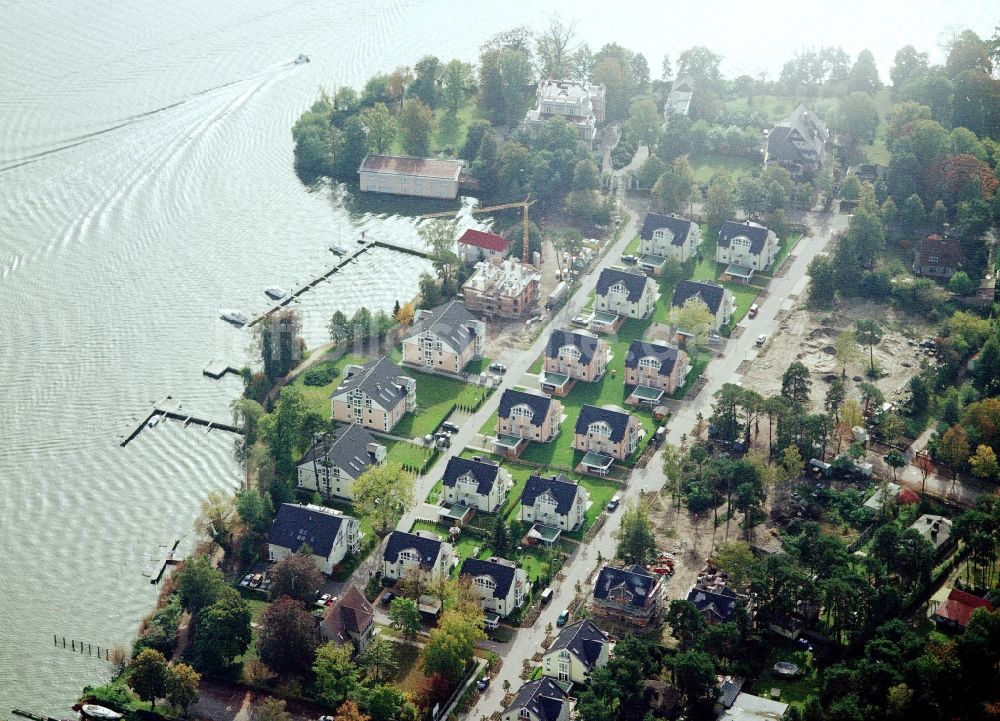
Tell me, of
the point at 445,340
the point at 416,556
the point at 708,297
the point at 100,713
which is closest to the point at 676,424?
the point at 708,297

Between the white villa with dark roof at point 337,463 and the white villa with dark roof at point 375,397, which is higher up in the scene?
the white villa with dark roof at point 375,397

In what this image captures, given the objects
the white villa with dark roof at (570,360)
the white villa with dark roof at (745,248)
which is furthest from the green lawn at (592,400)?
the white villa with dark roof at (745,248)

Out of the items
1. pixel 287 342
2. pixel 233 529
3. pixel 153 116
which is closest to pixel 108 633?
pixel 233 529

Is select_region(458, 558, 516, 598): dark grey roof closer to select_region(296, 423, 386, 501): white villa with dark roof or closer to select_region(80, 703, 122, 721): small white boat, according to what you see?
select_region(296, 423, 386, 501): white villa with dark roof

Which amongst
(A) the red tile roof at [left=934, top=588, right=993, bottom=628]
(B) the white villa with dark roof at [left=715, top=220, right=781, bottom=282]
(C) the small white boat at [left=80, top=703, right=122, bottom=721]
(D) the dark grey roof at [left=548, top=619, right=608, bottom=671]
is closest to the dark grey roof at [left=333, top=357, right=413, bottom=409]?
(D) the dark grey roof at [left=548, top=619, right=608, bottom=671]

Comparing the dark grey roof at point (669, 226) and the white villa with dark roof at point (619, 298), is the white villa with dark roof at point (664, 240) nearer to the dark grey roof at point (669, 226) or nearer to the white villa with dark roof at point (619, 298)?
the dark grey roof at point (669, 226)

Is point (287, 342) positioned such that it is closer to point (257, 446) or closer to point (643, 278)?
point (257, 446)

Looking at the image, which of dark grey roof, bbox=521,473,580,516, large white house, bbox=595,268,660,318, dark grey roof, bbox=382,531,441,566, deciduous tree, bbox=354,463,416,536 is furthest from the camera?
large white house, bbox=595,268,660,318
